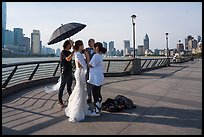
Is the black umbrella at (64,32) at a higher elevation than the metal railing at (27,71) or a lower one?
higher

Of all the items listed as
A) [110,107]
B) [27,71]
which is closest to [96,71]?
[110,107]

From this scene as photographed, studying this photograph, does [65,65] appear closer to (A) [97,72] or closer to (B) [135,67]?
(A) [97,72]

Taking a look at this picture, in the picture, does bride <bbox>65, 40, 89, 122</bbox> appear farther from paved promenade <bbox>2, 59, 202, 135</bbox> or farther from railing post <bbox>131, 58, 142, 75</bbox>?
railing post <bbox>131, 58, 142, 75</bbox>

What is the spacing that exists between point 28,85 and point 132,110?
15.9ft

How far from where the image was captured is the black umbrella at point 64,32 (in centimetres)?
→ 602

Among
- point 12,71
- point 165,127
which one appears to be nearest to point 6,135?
point 165,127

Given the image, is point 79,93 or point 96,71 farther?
point 96,71

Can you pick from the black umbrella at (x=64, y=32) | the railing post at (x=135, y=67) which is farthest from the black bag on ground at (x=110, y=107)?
the railing post at (x=135, y=67)

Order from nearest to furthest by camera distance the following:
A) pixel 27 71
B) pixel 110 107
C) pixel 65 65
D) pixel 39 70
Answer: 1. pixel 110 107
2. pixel 65 65
3. pixel 27 71
4. pixel 39 70

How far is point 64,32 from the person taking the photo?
19.5ft

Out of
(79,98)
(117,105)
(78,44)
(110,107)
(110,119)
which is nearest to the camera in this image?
(110,119)

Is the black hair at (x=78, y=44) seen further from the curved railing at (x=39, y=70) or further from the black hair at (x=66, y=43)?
the curved railing at (x=39, y=70)

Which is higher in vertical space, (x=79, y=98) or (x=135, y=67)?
(x=135, y=67)

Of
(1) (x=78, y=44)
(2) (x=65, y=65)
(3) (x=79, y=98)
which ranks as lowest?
(3) (x=79, y=98)
